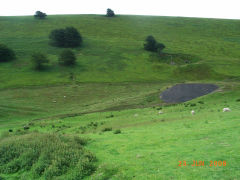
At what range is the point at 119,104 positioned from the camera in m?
42.9

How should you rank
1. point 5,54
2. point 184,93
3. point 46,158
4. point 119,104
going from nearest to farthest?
1. point 46,158
2. point 119,104
3. point 184,93
4. point 5,54

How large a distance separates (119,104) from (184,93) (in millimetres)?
16685

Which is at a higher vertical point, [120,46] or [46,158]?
[120,46]

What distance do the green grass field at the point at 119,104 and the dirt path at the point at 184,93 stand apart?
263cm

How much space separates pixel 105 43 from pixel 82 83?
54.2 metres

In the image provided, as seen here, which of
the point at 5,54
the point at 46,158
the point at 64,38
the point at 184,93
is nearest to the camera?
the point at 46,158

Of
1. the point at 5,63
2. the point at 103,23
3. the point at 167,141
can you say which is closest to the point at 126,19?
the point at 103,23

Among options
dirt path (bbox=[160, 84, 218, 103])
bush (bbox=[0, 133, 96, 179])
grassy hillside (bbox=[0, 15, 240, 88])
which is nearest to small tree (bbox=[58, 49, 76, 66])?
grassy hillside (bbox=[0, 15, 240, 88])

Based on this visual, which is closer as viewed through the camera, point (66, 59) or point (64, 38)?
point (66, 59)

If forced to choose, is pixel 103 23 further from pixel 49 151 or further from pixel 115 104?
pixel 49 151

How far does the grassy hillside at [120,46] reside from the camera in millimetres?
72806
